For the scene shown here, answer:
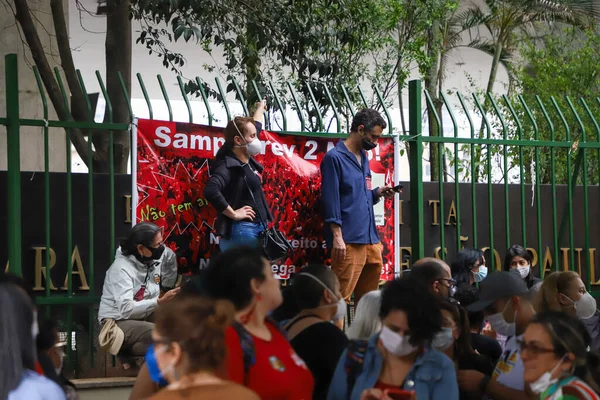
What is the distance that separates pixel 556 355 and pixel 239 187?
3.35 metres

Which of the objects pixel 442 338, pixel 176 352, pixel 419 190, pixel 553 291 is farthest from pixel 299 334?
pixel 419 190

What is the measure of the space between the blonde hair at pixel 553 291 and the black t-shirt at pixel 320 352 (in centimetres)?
185

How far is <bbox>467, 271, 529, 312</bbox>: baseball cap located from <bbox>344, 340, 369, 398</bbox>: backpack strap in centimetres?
156

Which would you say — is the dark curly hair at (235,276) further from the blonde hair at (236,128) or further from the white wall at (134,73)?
the white wall at (134,73)

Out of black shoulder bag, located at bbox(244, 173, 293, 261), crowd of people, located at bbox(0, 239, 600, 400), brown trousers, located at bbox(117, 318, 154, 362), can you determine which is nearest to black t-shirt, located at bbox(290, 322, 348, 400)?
crowd of people, located at bbox(0, 239, 600, 400)

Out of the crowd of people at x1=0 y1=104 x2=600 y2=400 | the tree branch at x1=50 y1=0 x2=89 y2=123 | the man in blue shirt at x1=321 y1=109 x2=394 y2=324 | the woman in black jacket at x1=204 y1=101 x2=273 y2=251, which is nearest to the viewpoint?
the crowd of people at x1=0 y1=104 x2=600 y2=400

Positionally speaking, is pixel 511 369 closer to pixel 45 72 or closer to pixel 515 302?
pixel 515 302

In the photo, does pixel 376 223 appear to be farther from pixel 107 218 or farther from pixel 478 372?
pixel 478 372

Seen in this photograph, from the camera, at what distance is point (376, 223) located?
770 cm

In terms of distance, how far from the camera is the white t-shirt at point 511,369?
4.54 meters

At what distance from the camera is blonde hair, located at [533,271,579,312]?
5742mm

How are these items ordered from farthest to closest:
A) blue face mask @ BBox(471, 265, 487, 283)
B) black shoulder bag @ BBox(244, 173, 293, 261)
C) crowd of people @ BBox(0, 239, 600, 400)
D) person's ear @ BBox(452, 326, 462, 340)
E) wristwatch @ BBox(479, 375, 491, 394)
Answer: blue face mask @ BBox(471, 265, 487, 283) → black shoulder bag @ BBox(244, 173, 293, 261) → person's ear @ BBox(452, 326, 462, 340) → wristwatch @ BBox(479, 375, 491, 394) → crowd of people @ BBox(0, 239, 600, 400)

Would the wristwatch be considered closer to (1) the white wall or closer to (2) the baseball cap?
(2) the baseball cap

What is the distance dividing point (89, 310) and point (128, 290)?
54cm
